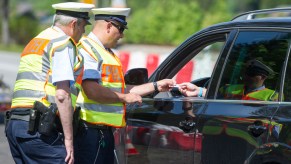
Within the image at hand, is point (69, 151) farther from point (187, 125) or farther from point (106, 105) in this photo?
point (187, 125)

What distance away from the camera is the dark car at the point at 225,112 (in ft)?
17.6

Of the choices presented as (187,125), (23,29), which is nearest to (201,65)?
(187,125)

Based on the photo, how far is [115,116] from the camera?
19.6 feet

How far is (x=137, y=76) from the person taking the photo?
652cm

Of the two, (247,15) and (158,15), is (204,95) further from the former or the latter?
(158,15)

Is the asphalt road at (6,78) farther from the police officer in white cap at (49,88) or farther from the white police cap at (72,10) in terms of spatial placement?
the white police cap at (72,10)

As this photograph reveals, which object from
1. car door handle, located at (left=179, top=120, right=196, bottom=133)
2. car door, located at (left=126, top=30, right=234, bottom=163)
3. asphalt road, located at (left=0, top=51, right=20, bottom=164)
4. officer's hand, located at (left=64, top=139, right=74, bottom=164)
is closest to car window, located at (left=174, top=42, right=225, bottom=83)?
asphalt road, located at (left=0, top=51, right=20, bottom=164)

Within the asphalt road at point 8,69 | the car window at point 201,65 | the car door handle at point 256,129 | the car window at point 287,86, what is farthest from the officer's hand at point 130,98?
the asphalt road at point 8,69

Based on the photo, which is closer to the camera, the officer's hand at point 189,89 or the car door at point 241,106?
the car door at point 241,106

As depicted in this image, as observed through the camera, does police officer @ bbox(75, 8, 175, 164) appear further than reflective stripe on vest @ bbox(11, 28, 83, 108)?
Yes

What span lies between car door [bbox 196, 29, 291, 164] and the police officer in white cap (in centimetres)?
97

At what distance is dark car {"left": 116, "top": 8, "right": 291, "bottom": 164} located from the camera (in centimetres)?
536

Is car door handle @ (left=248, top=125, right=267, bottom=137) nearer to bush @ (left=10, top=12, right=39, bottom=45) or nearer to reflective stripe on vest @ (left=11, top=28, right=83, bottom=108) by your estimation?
reflective stripe on vest @ (left=11, top=28, right=83, bottom=108)

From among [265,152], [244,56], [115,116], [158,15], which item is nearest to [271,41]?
[244,56]
